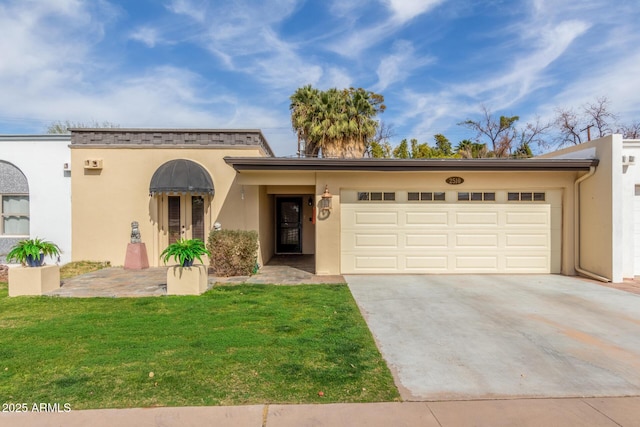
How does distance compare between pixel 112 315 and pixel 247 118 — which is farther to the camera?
pixel 247 118

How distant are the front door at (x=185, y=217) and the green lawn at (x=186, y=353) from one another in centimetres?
443

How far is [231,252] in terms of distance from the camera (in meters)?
8.88

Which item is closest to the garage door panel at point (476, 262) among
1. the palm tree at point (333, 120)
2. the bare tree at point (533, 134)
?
the palm tree at point (333, 120)

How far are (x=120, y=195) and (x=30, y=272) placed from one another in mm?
4085

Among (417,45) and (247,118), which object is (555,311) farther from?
(247,118)

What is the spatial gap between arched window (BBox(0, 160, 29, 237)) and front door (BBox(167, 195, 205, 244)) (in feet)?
14.8

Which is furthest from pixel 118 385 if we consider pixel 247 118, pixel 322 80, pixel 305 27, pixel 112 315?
pixel 247 118

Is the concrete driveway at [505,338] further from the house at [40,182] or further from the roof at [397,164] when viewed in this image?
the house at [40,182]

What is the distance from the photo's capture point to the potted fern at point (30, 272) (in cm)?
696

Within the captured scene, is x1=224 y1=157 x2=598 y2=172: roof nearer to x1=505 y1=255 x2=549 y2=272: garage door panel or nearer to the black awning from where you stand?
the black awning

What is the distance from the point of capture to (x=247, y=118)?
23766mm

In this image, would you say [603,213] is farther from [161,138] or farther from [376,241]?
[161,138]

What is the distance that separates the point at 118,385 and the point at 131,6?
35.6 ft

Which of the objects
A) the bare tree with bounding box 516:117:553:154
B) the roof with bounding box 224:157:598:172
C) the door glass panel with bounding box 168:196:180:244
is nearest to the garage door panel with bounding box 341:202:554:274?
the roof with bounding box 224:157:598:172
